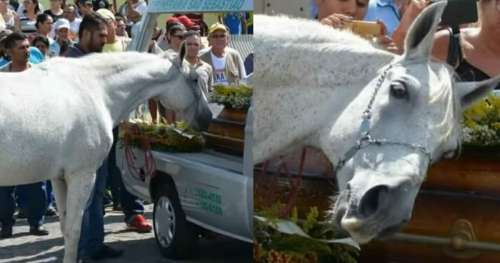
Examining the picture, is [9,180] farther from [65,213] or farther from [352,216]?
[352,216]

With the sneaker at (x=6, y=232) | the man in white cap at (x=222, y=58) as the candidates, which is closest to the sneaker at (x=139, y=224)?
the sneaker at (x=6, y=232)

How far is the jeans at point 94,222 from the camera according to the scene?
593cm

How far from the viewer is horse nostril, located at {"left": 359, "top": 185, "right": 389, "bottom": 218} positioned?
1951 millimetres

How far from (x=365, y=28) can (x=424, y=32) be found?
0.70ft

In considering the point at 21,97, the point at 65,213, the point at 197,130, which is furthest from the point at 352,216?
the point at 65,213

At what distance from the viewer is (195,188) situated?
11.3 feet

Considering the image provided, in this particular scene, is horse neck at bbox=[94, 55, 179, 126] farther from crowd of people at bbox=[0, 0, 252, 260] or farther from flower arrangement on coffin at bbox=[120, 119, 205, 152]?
flower arrangement on coffin at bbox=[120, 119, 205, 152]

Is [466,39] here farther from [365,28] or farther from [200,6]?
[200,6]

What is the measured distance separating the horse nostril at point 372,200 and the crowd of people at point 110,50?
72cm

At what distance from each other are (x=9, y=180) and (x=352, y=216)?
3822 millimetres

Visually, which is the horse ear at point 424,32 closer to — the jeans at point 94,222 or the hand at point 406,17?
the hand at point 406,17

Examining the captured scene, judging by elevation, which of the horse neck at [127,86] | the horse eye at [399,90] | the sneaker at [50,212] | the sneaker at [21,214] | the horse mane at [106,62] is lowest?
the sneaker at [50,212]

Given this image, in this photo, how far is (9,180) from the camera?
547 centimetres

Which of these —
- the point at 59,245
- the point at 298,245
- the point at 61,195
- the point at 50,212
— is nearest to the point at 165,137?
the point at 298,245
